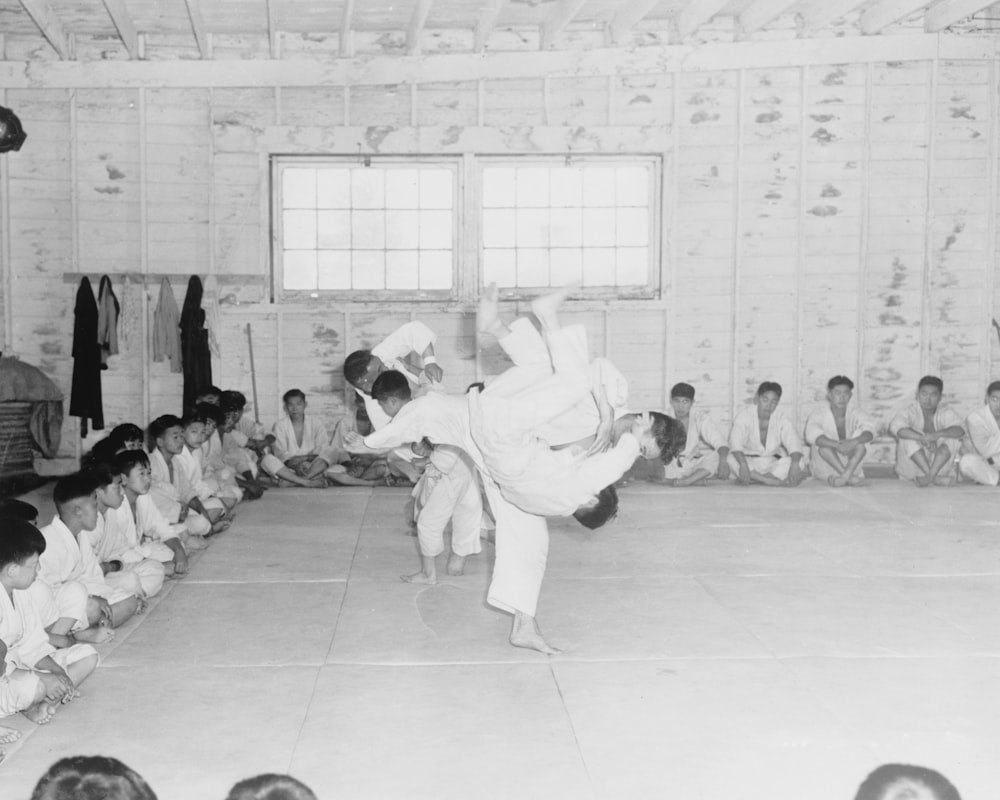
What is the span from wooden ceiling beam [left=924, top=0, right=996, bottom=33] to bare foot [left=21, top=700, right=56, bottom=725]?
7522 millimetres

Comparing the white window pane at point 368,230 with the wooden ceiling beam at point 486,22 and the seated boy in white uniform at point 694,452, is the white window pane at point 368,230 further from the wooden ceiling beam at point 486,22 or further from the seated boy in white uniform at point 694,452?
the seated boy in white uniform at point 694,452

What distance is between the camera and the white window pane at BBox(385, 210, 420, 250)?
896 cm

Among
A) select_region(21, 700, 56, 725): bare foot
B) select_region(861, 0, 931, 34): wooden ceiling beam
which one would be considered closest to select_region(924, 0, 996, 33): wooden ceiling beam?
select_region(861, 0, 931, 34): wooden ceiling beam

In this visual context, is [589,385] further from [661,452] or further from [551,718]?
[551,718]

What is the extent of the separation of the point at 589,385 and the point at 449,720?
1.31 meters

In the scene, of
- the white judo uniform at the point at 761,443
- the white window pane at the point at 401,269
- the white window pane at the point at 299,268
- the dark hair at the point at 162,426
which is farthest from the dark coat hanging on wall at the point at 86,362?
the white judo uniform at the point at 761,443

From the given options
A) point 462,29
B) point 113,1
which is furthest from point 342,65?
point 113,1

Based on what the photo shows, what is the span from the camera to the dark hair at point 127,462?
15.5 ft

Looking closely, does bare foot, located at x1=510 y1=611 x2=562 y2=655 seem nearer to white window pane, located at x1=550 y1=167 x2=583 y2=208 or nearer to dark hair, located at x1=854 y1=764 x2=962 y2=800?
dark hair, located at x1=854 y1=764 x2=962 y2=800

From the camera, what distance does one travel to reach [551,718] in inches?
127

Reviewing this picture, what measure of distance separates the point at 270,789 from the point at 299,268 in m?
6.64

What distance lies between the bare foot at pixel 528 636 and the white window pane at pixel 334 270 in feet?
17.9

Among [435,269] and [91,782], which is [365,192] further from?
[91,782]

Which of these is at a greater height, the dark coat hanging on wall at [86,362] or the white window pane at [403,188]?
the white window pane at [403,188]
